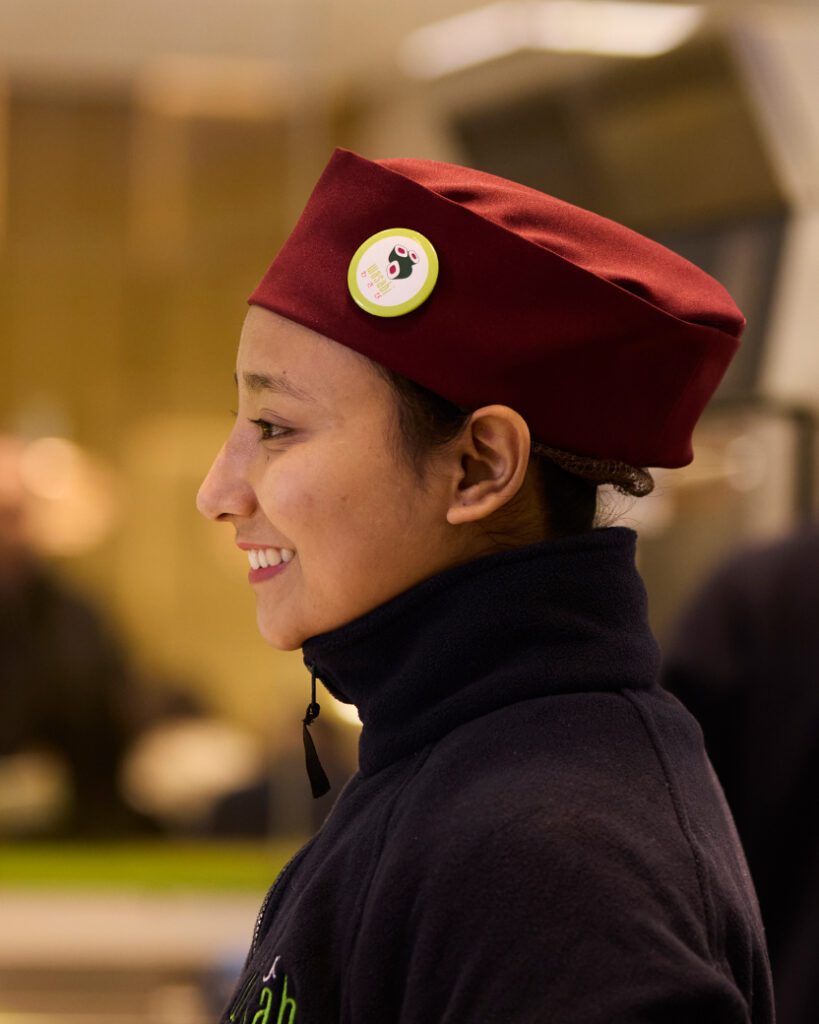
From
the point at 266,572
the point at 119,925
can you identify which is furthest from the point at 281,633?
the point at 119,925

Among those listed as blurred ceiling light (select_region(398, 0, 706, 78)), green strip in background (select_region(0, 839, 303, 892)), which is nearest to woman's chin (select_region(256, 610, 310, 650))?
blurred ceiling light (select_region(398, 0, 706, 78))

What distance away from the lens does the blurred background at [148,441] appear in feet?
11.6

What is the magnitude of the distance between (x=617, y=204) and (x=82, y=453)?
230 centimetres

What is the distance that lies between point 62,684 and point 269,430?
3.53 meters

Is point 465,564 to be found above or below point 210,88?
below

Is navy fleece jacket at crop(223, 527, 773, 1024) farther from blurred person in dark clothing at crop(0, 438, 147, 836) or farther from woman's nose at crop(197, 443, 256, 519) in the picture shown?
blurred person in dark clothing at crop(0, 438, 147, 836)

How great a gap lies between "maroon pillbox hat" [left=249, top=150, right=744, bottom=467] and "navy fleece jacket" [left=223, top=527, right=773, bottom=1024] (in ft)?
0.26

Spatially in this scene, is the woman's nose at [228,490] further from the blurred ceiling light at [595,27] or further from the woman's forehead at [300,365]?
the blurred ceiling light at [595,27]

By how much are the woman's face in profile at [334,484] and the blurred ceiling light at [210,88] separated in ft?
11.6

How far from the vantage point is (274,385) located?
35.3 inches

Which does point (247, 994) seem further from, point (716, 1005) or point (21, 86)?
point (21, 86)

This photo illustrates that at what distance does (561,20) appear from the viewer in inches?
108

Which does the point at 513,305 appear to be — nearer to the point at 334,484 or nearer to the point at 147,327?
the point at 334,484

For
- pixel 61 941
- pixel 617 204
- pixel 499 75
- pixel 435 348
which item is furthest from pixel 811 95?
pixel 61 941
